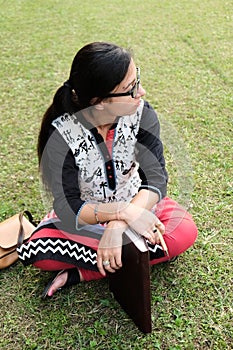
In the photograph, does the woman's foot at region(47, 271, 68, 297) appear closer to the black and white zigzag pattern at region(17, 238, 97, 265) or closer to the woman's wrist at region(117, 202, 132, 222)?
the black and white zigzag pattern at region(17, 238, 97, 265)

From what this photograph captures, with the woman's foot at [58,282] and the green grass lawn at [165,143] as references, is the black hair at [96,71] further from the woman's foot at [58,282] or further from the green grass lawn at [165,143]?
the green grass lawn at [165,143]

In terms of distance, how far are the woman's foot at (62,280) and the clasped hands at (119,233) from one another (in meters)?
0.28

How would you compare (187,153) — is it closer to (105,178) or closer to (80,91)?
(105,178)

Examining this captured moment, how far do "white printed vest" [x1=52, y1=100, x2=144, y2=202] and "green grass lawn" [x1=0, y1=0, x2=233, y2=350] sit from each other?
1.32 ft

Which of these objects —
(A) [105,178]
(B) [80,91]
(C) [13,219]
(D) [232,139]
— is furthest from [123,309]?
(D) [232,139]

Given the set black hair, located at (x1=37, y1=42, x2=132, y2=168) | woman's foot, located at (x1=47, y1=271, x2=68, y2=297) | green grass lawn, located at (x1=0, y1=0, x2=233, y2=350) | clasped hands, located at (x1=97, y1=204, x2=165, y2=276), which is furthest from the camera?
woman's foot, located at (x1=47, y1=271, x2=68, y2=297)

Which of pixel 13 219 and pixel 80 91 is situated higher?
pixel 80 91

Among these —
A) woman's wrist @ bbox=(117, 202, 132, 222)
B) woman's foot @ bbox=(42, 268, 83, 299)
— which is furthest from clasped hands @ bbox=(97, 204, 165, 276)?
woman's foot @ bbox=(42, 268, 83, 299)

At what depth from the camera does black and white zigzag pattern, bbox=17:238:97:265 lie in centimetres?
203

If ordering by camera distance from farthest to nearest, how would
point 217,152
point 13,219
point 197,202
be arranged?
1. point 217,152
2. point 197,202
3. point 13,219

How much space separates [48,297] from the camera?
2.08m

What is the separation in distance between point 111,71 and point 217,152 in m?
1.42

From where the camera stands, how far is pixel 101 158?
6.33 feet

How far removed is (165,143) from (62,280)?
3.84 feet
